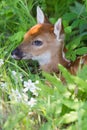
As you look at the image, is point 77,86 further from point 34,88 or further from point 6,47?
point 6,47

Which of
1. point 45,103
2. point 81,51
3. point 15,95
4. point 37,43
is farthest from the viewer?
point 37,43

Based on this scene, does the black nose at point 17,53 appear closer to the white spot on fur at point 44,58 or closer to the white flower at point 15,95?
the white spot on fur at point 44,58

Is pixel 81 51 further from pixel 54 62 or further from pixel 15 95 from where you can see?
pixel 15 95

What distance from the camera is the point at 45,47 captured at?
586cm

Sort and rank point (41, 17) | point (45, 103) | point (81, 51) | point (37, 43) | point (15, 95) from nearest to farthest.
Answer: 1. point (45, 103)
2. point (15, 95)
3. point (81, 51)
4. point (37, 43)
5. point (41, 17)

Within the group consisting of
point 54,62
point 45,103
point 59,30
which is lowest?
point 45,103

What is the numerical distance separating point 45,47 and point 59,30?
0.26 m

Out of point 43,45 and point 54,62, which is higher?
point 43,45

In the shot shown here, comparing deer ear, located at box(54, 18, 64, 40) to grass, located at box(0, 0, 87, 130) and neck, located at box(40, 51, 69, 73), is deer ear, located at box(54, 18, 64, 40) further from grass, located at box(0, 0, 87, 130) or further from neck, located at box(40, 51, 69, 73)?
grass, located at box(0, 0, 87, 130)

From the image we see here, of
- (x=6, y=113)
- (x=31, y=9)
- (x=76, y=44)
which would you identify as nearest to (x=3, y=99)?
(x=6, y=113)

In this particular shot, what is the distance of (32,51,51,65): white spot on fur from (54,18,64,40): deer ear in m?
0.21

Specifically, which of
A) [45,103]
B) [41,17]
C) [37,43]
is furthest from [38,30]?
[45,103]

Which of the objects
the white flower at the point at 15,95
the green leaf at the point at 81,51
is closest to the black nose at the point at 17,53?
the green leaf at the point at 81,51

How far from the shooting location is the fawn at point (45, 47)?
227 inches
